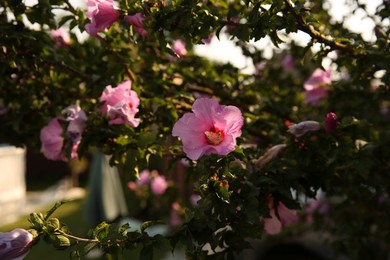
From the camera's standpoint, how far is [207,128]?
1329mm

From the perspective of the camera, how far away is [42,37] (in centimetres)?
182

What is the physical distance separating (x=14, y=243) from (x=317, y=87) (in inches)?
68.7

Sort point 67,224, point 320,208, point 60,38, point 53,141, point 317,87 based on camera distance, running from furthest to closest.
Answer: point 67,224
point 320,208
point 317,87
point 60,38
point 53,141

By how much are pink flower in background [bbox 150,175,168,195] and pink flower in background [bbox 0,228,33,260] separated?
11.2 feet

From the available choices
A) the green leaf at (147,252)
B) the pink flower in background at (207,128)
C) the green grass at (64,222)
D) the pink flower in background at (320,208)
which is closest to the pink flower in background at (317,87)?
the pink flower in background at (320,208)

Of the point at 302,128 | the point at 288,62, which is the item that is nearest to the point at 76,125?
the point at 302,128

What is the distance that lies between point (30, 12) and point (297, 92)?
1.65 meters

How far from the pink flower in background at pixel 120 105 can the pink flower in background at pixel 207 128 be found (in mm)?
327

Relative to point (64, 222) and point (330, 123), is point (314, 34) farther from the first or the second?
point (64, 222)

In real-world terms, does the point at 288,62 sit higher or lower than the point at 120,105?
lower

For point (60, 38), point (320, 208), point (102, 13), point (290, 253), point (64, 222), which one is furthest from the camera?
point (64, 222)

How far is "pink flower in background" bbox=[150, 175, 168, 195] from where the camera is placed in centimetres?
457

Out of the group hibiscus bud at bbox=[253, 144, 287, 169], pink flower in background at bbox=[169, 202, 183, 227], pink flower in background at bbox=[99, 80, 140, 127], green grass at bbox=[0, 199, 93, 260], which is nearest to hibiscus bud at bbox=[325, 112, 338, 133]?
hibiscus bud at bbox=[253, 144, 287, 169]

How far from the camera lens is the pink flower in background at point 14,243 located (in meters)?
1.15
